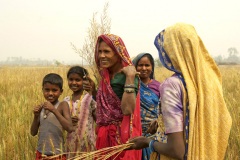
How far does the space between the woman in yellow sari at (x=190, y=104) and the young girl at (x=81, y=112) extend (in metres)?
0.94

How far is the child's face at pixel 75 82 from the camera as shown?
2348 mm

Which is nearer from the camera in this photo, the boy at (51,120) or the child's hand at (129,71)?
the child's hand at (129,71)

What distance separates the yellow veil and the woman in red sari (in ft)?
1.42

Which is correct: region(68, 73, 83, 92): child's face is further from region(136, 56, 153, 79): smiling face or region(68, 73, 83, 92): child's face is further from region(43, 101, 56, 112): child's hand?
region(136, 56, 153, 79): smiling face

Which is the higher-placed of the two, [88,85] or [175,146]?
[88,85]

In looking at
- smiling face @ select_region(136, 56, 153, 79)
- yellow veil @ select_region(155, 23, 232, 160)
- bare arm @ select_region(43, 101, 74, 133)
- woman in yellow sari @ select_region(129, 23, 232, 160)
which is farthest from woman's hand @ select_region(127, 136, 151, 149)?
smiling face @ select_region(136, 56, 153, 79)

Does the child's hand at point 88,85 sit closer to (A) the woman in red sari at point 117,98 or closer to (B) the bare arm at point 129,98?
(A) the woman in red sari at point 117,98

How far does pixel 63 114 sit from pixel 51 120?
100mm

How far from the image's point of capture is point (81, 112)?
7.48ft

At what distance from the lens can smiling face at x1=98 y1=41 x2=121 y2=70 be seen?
6.33 feet

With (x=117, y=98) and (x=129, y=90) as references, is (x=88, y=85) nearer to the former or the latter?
(x=117, y=98)

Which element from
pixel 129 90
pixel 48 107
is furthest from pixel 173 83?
pixel 48 107

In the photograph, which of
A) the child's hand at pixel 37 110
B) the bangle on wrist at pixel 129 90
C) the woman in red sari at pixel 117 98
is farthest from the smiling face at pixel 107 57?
the child's hand at pixel 37 110

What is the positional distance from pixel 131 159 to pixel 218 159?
1.98 feet
